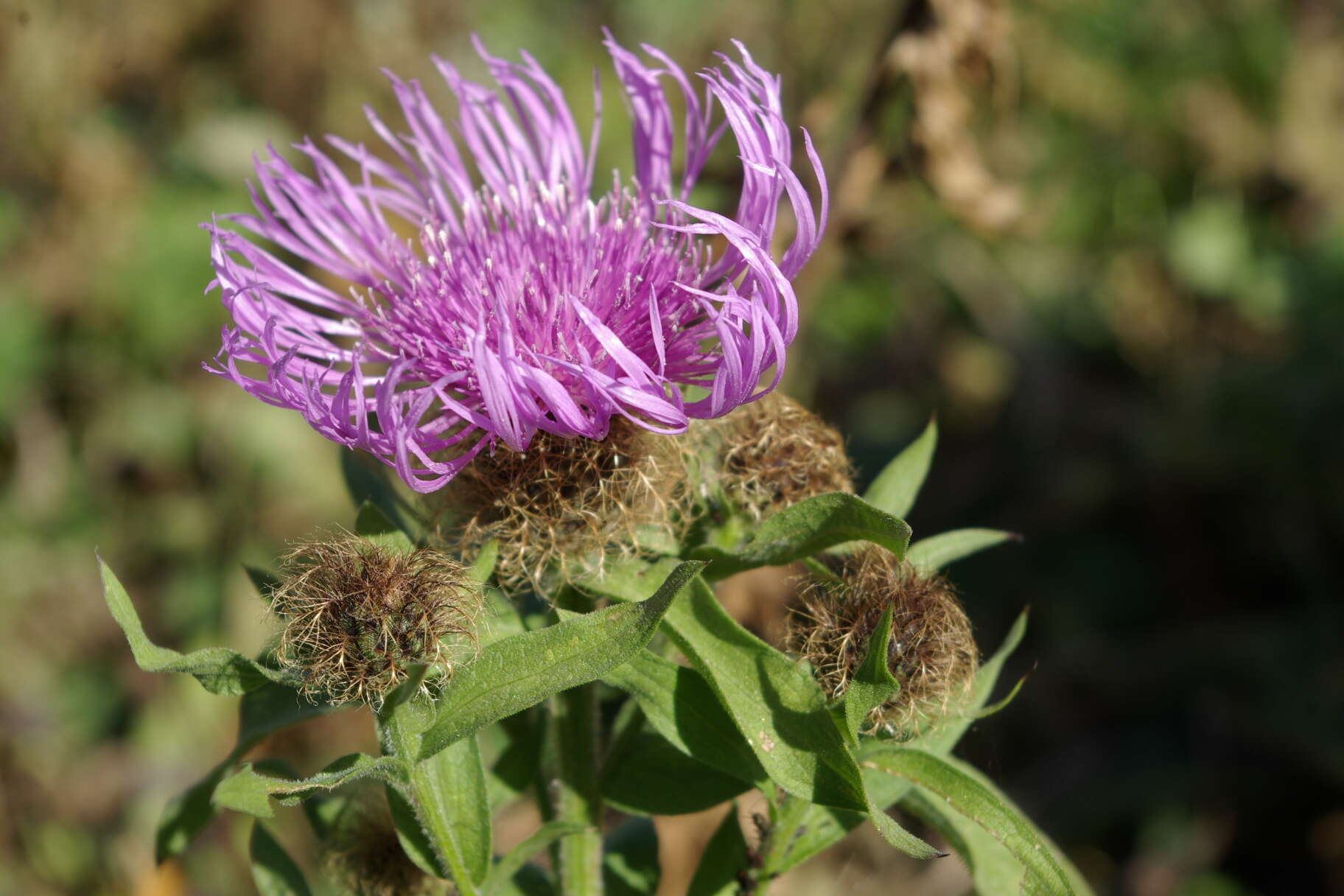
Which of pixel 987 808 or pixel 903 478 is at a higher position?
pixel 903 478

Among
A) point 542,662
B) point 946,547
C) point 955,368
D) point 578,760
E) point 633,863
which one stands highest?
point 542,662

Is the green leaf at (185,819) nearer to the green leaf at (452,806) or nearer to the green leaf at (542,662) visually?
the green leaf at (452,806)

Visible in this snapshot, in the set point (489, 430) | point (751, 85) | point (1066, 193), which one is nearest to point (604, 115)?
point (1066, 193)

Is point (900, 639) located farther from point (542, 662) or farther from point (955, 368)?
point (955, 368)

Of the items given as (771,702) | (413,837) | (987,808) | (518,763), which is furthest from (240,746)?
(987,808)

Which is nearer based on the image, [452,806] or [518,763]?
[452,806]

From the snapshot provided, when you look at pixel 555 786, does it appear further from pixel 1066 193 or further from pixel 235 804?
pixel 1066 193

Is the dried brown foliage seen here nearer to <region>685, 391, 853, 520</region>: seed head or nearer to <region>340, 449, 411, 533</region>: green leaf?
<region>685, 391, 853, 520</region>: seed head

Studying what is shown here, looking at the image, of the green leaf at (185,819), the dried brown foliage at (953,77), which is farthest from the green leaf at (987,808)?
the dried brown foliage at (953,77)
